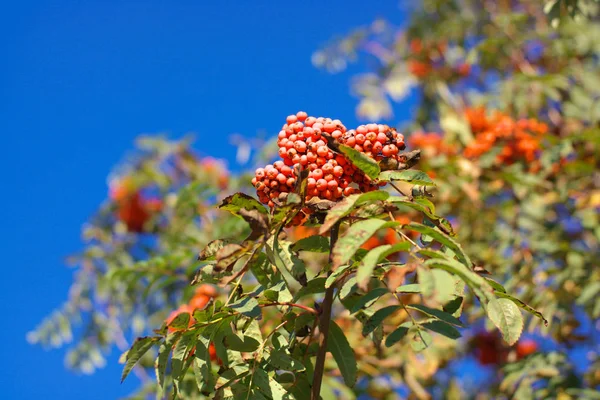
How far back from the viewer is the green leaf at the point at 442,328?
1.22 meters

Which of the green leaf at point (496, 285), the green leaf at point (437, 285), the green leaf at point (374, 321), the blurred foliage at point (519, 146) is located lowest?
the green leaf at point (437, 285)

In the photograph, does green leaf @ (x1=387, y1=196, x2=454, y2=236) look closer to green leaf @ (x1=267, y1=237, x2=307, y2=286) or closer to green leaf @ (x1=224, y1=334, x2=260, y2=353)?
green leaf @ (x1=267, y1=237, x2=307, y2=286)

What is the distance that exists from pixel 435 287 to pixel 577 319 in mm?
2438

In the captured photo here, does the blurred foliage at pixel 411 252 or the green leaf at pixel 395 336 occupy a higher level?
the blurred foliage at pixel 411 252

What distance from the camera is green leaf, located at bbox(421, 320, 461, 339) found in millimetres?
1216

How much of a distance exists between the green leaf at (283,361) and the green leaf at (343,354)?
0.10 meters

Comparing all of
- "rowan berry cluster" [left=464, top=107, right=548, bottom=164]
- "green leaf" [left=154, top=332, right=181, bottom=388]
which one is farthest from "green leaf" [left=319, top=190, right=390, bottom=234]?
"rowan berry cluster" [left=464, top=107, right=548, bottom=164]

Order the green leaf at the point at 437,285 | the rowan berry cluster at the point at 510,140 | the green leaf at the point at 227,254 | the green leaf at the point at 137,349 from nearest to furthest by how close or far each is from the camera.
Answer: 1. the green leaf at the point at 437,285
2. the green leaf at the point at 227,254
3. the green leaf at the point at 137,349
4. the rowan berry cluster at the point at 510,140

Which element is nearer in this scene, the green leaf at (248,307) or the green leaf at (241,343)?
the green leaf at (248,307)

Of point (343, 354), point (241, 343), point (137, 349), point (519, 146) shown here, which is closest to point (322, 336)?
point (343, 354)

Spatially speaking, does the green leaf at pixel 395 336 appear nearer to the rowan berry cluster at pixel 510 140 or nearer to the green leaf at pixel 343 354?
the green leaf at pixel 343 354

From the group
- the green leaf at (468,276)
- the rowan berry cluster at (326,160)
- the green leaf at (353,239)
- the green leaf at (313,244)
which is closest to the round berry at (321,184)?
the rowan berry cluster at (326,160)

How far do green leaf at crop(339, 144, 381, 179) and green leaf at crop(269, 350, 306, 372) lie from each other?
402 millimetres

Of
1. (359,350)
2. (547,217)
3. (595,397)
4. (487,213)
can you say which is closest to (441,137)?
(487,213)
